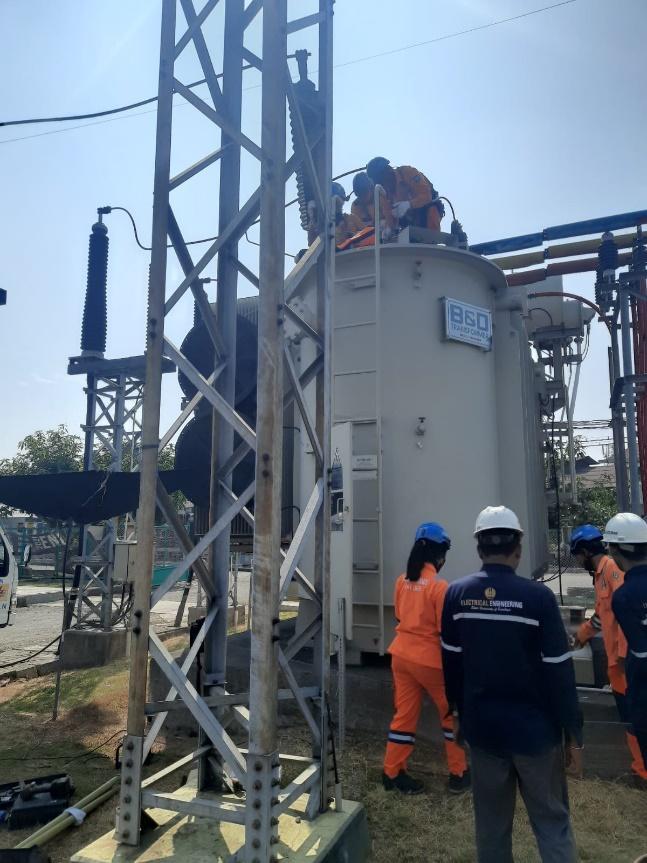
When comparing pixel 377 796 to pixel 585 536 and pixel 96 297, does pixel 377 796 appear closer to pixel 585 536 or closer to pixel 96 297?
pixel 585 536

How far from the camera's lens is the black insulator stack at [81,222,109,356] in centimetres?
1277

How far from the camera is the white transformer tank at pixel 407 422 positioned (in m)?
6.75

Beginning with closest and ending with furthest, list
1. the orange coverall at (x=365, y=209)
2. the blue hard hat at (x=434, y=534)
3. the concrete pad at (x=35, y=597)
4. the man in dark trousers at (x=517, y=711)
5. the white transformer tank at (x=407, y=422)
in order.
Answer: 1. the man in dark trousers at (x=517, y=711)
2. the blue hard hat at (x=434, y=534)
3. the white transformer tank at (x=407, y=422)
4. the orange coverall at (x=365, y=209)
5. the concrete pad at (x=35, y=597)

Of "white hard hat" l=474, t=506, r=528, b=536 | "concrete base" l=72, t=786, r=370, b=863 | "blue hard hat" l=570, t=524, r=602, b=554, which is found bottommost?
"concrete base" l=72, t=786, r=370, b=863

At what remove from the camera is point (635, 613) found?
177 inches

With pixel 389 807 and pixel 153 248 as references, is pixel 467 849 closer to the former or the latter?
pixel 389 807

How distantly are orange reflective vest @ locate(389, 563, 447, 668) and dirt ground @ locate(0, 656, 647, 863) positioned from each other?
1080mm

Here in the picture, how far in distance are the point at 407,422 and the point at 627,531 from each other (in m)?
2.82

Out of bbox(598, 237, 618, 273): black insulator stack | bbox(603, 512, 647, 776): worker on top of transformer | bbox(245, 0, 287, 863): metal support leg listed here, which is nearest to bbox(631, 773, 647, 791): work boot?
bbox(603, 512, 647, 776): worker on top of transformer

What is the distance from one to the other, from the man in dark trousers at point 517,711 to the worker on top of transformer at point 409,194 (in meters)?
5.86

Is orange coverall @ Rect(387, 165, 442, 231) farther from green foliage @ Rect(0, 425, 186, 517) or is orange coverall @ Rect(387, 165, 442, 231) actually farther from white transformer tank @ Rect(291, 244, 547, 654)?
green foliage @ Rect(0, 425, 186, 517)

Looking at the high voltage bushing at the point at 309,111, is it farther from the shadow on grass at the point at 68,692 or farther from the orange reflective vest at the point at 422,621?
the shadow on grass at the point at 68,692

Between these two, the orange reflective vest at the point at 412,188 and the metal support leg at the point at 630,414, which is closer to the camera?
the metal support leg at the point at 630,414

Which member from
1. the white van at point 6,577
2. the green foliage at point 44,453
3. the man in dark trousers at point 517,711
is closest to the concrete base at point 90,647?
the white van at point 6,577
